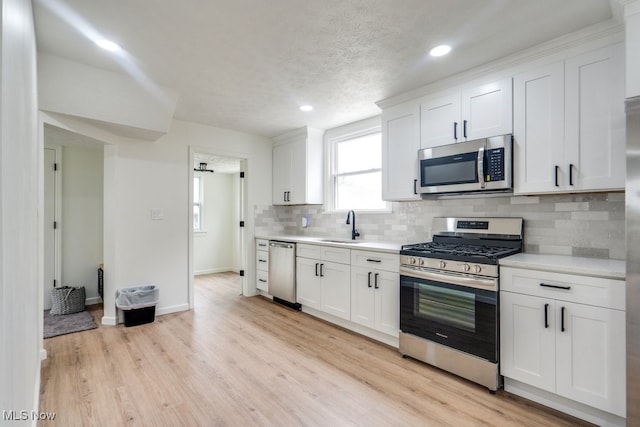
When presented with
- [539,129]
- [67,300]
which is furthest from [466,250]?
[67,300]

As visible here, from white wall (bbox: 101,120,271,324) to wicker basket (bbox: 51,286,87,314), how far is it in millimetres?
717

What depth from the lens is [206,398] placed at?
7.04 feet

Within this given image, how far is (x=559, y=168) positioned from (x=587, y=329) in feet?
3.52

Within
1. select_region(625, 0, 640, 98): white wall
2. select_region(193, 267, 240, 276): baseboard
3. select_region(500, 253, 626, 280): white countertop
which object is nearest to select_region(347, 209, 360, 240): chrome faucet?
select_region(500, 253, 626, 280): white countertop

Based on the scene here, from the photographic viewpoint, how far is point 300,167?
14.9 ft

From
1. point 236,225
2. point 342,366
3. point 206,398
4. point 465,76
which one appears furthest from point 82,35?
point 236,225

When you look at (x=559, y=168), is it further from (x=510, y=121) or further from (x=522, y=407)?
(x=522, y=407)

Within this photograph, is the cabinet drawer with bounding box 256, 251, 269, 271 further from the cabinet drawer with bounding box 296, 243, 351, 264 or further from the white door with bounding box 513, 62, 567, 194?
the white door with bounding box 513, 62, 567, 194

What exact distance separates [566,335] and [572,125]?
4.57ft

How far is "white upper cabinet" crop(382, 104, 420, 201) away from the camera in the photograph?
3084 mm

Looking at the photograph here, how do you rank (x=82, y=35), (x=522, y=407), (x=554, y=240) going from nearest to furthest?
(x=522, y=407) < (x=82, y=35) < (x=554, y=240)

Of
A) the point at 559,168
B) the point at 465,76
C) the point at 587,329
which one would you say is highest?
the point at 465,76

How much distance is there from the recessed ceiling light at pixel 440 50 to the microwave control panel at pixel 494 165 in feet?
2.77

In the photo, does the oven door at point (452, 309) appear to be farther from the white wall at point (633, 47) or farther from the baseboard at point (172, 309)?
the baseboard at point (172, 309)
